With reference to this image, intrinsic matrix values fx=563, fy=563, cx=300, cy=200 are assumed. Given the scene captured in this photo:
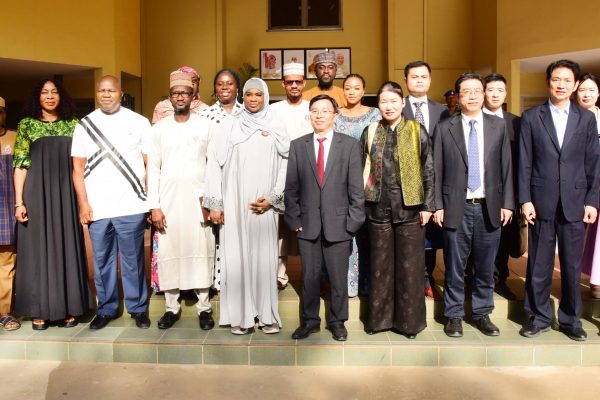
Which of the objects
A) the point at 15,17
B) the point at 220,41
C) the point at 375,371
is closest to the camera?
the point at 375,371

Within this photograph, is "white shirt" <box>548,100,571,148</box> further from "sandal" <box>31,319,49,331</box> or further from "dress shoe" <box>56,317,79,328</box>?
"sandal" <box>31,319,49,331</box>

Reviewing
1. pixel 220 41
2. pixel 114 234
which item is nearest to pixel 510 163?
pixel 114 234

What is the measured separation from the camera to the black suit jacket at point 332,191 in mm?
3371

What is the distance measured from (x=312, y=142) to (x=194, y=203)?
0.86m

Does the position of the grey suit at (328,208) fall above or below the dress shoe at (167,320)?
above

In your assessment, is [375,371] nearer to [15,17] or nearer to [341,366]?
[341,366]

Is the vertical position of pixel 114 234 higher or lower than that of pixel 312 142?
lower

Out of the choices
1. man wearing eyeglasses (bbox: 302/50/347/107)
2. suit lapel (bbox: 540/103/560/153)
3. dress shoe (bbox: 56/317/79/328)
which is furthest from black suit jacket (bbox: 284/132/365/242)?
dress shoe (bbox: 56/317/79/328)

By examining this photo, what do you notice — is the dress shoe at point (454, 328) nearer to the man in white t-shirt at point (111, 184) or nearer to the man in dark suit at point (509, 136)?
the man in dark suit at point (509, 136)

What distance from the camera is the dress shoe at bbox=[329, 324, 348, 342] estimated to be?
11.4 feet

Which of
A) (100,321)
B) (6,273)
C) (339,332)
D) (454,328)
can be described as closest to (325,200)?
(339,332)

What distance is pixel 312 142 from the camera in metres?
3.44

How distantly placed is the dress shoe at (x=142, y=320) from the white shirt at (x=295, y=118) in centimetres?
158

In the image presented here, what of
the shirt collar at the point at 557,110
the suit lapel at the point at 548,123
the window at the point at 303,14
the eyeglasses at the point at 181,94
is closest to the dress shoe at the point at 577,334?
the suit lapel at the point at 548,123
